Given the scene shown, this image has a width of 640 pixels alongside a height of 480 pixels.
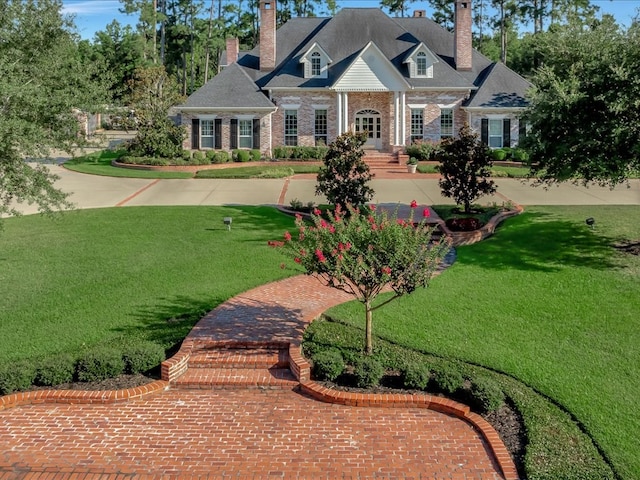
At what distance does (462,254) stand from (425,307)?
4.12 metres

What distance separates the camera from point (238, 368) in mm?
9945

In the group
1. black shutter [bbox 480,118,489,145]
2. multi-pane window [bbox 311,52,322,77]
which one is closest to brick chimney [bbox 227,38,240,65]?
multi-pane window [bbox 311,52,322,77]

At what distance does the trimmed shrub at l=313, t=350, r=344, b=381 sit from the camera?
31.1 feet

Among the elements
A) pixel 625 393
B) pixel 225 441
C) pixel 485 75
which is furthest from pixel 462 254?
pixel 485 75

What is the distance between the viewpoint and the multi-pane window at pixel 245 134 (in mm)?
36250

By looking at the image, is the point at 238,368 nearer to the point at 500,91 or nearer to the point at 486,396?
the point at 486,396

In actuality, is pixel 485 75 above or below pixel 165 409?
above

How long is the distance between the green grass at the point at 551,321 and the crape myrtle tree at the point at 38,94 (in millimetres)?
6159

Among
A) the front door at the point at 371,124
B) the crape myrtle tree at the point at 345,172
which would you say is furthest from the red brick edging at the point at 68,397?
the front door at the point at 371,124

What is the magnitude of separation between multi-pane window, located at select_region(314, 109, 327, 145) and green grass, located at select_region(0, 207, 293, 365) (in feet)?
55.7

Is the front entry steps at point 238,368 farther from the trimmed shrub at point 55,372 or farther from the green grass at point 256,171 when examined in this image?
the green grass at point 256,171

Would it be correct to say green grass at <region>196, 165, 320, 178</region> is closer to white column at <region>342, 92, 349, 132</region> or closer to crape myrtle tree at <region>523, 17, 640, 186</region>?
white column at <region>342, 92, 349, 132</region>

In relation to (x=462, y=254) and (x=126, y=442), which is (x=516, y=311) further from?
(x=126, y=442)

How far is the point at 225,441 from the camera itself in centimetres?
799
